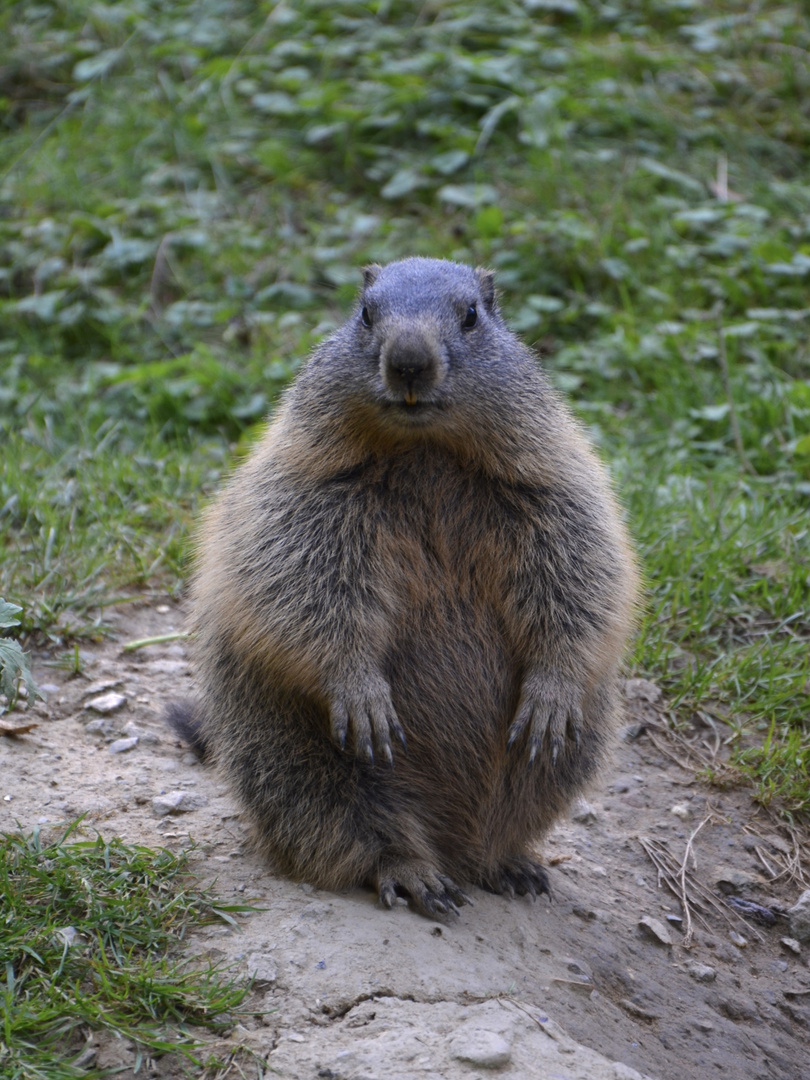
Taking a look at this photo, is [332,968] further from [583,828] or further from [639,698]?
[639,698]

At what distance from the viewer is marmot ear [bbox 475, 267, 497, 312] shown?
13.8ft

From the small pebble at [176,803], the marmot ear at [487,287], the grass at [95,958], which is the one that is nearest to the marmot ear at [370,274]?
the marmot ear at [487,287]

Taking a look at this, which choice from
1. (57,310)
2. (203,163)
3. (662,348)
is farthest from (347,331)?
(203,163)

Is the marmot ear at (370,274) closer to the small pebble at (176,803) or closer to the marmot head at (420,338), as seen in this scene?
the marmot head at (420,338)

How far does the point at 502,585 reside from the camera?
3836 millimetres

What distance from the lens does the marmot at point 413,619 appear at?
3.68 meters

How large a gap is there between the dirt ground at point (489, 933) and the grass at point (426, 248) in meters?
0.36

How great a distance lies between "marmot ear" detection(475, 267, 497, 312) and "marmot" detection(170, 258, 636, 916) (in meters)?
0.20

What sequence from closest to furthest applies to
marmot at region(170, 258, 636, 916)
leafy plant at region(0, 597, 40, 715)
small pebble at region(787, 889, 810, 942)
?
leafy plant at region(0, 597, 40, 715) < marmot at region(170, 258, 636, 916) < small pebble at region(787, 889, 810, 942)

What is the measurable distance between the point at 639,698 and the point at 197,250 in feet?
16.2

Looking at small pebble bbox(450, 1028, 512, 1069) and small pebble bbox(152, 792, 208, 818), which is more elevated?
small pebble bbox(450, 1028, 512, 1069)

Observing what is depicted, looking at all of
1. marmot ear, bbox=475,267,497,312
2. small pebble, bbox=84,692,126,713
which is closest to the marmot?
marmot ear, bbox=475,267,497,312

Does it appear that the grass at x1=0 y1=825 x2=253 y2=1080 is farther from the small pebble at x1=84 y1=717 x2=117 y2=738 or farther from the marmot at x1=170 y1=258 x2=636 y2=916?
the small pebble at x1=84 y1=717 x2=117 y2=738

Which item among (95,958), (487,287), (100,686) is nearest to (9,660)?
(95,958)
